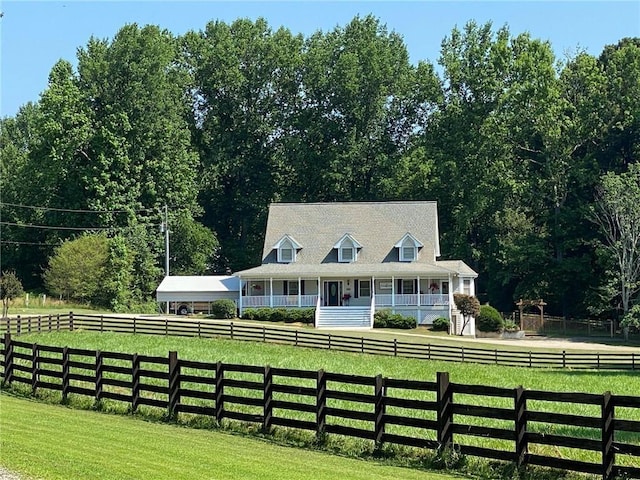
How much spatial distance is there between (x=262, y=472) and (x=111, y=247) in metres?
56.0

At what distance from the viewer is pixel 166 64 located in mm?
75750

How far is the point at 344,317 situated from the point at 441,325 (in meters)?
6.06

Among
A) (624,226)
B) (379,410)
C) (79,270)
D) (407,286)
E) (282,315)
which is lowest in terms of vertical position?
(379,410)

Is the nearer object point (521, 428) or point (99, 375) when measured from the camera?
point (521, 428)

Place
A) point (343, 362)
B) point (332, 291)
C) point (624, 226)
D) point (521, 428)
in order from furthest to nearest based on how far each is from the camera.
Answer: point (332, 291) < point (624, 226) < point (343, 362) < point (521, 428)

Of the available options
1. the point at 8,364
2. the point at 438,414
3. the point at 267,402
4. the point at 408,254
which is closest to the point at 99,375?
the point at 8,364

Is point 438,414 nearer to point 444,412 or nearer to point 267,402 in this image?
point 444,412

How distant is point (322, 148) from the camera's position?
267 feet

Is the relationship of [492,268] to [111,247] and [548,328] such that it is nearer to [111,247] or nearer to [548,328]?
[548,328]

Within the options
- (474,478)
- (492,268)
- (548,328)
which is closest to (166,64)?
(492,268)

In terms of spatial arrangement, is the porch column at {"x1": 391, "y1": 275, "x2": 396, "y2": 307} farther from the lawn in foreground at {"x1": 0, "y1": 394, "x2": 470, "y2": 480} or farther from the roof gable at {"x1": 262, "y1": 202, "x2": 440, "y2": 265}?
the lawn in foreground at {"x1": 0, "y1": 394, "x2": 470, "y2": 480}

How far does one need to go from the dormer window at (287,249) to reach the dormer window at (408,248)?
6.97 meters

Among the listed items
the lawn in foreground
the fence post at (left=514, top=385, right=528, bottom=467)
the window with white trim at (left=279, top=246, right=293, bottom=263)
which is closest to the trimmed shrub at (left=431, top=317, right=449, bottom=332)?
the window with white trim at (left=279, top=246, right=293, bottom=263)

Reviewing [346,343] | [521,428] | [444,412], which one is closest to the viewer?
[521,428]
